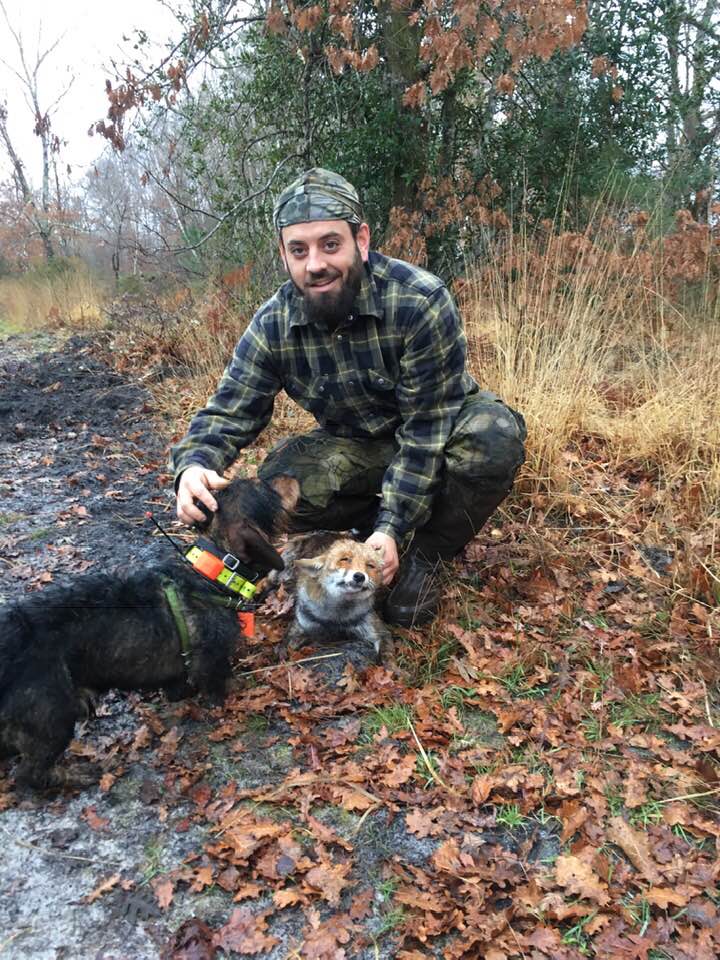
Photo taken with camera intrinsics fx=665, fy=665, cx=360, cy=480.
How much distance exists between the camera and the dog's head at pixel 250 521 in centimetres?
298

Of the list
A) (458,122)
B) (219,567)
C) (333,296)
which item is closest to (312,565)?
(219,567)

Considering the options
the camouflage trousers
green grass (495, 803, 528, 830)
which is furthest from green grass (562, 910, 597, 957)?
the camouflage trousers

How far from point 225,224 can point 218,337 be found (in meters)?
2.20

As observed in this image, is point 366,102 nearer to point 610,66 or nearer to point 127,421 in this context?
point 610,66

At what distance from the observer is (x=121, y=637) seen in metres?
2.91

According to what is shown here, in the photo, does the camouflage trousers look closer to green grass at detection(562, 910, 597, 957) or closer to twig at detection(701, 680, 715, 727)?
twig at detection(701, 680, 715, 727)

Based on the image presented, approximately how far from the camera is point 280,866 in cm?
246

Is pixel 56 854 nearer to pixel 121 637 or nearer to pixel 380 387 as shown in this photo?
pixel 121 637

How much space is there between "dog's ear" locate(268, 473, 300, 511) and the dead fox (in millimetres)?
394

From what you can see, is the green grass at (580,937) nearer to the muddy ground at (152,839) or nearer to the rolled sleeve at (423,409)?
the muddy ground at (152,839)

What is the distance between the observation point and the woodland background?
8.03ft

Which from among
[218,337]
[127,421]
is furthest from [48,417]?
[218,337]

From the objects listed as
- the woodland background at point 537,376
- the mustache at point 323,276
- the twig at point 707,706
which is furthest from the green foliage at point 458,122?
the twig at point 707,706

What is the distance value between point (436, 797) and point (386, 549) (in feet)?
3.92
